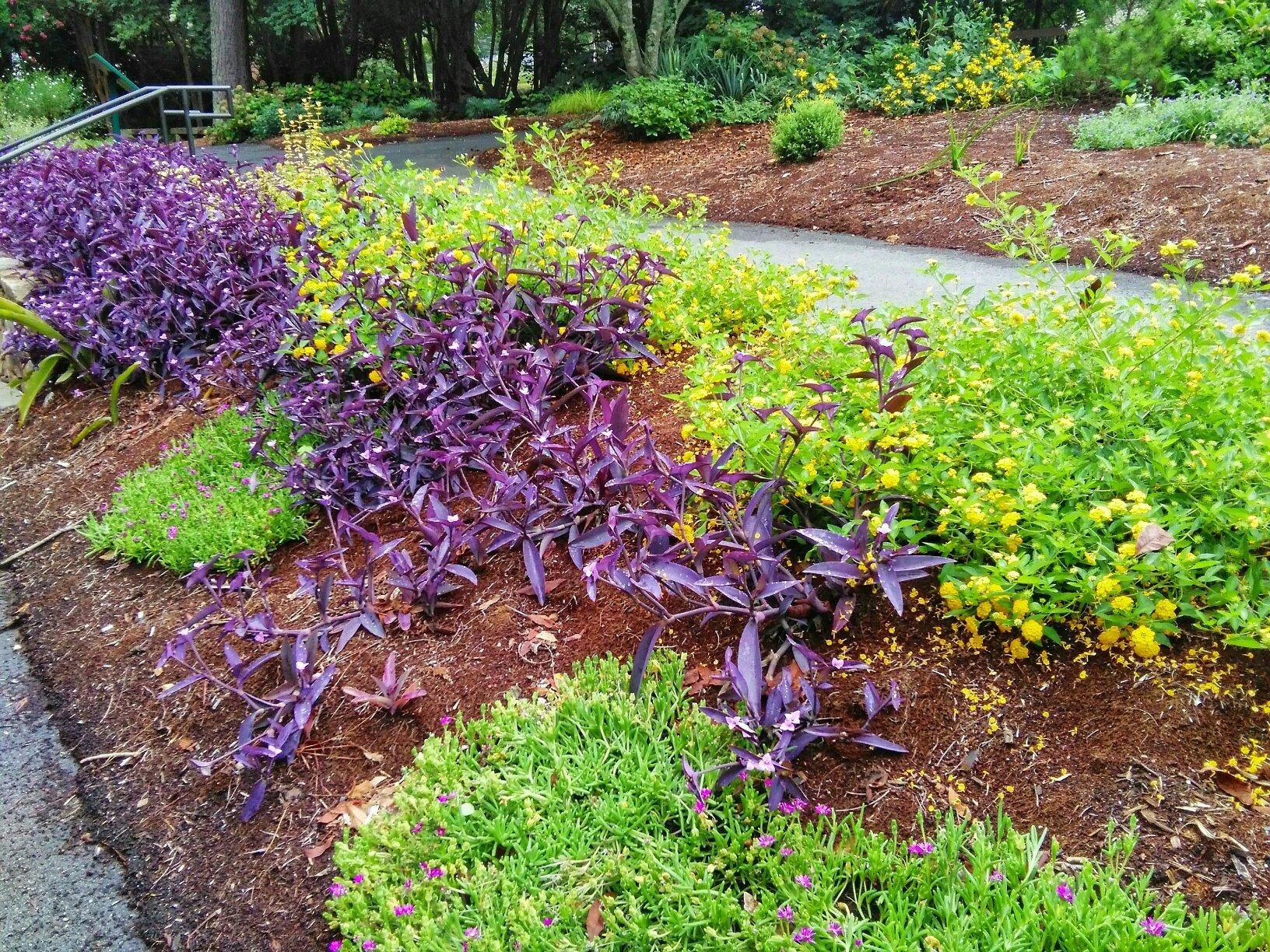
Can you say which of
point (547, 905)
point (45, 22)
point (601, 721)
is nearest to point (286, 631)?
point (601, 721)

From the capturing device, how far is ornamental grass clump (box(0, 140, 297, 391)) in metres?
4.82

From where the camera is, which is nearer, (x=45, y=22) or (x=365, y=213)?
(x=365, y=213)

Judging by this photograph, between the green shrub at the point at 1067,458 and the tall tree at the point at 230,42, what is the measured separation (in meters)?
19.0

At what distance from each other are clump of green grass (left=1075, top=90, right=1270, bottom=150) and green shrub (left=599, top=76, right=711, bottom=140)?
17.7 ft

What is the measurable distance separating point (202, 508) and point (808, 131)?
283 inches

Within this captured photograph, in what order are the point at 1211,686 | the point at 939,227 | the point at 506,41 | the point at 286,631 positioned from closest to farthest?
the point at 1211,686
the point at 286,631
the point at 939,227
the point at 506,41

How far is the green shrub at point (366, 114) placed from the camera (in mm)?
18141

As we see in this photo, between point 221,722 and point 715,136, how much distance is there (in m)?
10.4

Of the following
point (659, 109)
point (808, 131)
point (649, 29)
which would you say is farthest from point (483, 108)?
point (808, 131)

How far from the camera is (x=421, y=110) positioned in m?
18.5

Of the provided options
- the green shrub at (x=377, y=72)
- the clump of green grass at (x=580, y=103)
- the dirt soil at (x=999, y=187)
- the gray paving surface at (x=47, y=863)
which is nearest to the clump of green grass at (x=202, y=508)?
the gray paving surface at (x=47, y=863)

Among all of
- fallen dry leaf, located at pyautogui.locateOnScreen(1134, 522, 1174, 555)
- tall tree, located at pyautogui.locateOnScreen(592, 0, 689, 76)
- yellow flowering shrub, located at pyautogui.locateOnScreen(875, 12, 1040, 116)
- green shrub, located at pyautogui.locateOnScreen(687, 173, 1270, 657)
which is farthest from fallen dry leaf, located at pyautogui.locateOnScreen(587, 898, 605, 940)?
tall tree, located at pyautogui.locateOnScreen(592, 0, 689, 76)

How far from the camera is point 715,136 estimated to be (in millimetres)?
11227

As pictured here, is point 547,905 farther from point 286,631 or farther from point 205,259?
point 205,259
